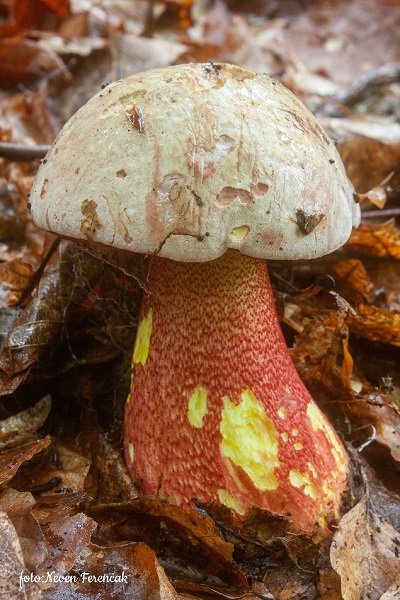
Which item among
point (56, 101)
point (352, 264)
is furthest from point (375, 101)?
point (352, 264)

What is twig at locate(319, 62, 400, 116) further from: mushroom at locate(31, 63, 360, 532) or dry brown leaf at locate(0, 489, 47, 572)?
dry brown leaf at locate(0, 489, 47, 572)

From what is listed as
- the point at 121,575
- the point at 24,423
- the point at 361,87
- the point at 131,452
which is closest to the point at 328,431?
the point at 131,452

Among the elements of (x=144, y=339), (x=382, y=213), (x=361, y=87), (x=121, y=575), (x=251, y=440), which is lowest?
(x=121, y=575)

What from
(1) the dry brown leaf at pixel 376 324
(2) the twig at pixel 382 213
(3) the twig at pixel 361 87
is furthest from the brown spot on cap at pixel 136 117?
(3) the twig at pixel 361 87

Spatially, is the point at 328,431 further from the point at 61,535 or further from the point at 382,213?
the point at 382,213

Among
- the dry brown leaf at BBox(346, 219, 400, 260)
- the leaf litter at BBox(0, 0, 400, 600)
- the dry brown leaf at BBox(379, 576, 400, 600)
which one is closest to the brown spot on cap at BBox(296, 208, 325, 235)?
the leaf litter at BBox(0, 0, 400, 600)

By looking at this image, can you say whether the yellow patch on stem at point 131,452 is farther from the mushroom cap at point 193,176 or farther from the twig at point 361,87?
the twig at point 361,87
